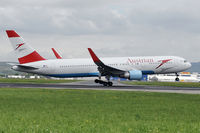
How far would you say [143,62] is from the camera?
1945 inches

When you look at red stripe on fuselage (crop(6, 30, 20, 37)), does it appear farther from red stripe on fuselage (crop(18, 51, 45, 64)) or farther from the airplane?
red stripe on fuselage (crop(18, 51, 45, 64))

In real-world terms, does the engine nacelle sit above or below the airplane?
below

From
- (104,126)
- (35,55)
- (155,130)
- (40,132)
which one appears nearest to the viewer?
(40,132)

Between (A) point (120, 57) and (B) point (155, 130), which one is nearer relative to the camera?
(B) point (155, 130)

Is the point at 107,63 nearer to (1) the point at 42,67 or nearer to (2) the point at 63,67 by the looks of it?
(2) the point at 63,67

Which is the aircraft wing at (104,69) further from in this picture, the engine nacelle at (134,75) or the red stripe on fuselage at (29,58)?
the red stripe on fuselage at (29,58)

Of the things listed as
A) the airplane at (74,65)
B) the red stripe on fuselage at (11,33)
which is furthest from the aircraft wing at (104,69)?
the red stripe on fuselage at (11,33)

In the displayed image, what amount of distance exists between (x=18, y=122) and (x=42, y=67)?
37.1 metres

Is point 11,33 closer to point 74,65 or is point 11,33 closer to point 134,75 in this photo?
point 74,65

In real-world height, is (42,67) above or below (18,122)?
above

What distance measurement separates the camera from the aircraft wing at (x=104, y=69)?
153ft

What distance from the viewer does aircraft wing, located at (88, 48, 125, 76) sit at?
46.6 m

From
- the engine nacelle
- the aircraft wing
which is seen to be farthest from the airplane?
the engine nacelle

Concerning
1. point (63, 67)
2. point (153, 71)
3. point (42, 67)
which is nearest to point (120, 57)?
point (153, 71)
